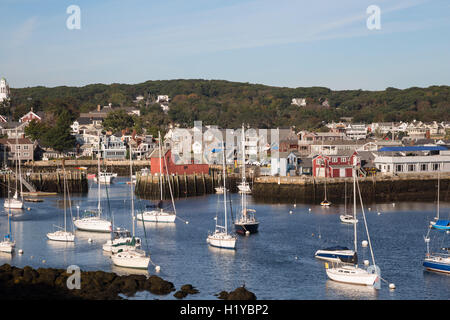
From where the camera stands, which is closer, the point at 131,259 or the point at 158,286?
the point at 158,286

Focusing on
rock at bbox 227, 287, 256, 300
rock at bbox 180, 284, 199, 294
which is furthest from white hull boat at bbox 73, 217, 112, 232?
rock at bbox 227, 287, 256, 300

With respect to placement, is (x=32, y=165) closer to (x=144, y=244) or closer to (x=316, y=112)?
(x=144, y=244)

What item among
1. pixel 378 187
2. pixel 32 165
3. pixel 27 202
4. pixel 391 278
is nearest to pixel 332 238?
pixel 391 278

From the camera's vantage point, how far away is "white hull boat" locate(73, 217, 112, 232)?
1905 inches

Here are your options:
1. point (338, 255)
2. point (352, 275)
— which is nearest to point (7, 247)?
point (338, 255)

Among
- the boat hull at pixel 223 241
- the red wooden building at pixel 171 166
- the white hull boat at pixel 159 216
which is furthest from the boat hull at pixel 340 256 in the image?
the red wooden building at pixel 171 166

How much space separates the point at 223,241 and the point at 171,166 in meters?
33.9

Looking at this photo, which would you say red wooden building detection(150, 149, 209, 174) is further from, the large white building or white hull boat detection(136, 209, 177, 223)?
the large white building

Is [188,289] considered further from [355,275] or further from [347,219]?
[347,219]

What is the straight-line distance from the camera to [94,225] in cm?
4856

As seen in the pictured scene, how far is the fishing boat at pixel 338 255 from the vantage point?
38.4 metres

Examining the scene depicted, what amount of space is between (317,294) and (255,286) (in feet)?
10.6
